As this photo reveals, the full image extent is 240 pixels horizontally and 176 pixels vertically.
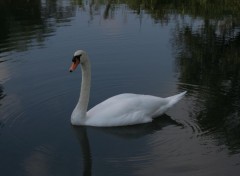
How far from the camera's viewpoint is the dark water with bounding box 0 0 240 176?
27.9ft

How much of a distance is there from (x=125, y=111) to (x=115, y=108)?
200 millimetres

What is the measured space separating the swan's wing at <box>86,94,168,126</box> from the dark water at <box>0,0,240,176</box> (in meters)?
0.16

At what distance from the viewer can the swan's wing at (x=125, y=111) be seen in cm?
991

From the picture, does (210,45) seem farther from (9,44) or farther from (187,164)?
(187,164)

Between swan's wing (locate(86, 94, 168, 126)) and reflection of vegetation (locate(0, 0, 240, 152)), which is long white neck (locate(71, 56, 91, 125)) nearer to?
swan's wing (locate(86, 94, 168, 126))

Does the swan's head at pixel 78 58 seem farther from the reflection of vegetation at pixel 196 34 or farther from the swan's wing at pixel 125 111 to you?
the reflection of vegetation at pixel 196 34

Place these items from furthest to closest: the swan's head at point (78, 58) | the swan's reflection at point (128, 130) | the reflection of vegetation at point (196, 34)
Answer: the reflection of vegetation at point (196, 34) < the swan's head at point (78, 58) < the swan's reflection at point (128, 130)

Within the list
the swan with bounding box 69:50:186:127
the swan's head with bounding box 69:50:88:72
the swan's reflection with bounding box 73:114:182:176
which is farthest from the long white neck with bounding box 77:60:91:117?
the swan's reflection with bounding box 73:114:182:176

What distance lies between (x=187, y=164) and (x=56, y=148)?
228 cm

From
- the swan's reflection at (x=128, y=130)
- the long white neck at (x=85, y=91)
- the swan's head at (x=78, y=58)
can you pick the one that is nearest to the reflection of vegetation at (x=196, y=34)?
the swan's reflection at (x=128, y=130)

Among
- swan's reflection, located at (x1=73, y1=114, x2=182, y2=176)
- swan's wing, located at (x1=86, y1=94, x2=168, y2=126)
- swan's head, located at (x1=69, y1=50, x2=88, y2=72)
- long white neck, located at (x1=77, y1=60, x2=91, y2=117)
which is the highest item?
swan's head, located at (x1=69, y1=50, x2=88, y2=72)

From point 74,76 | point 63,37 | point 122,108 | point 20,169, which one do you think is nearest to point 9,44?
point 63,37

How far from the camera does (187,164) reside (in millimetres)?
8234

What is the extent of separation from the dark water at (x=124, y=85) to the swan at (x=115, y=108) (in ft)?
0.54
